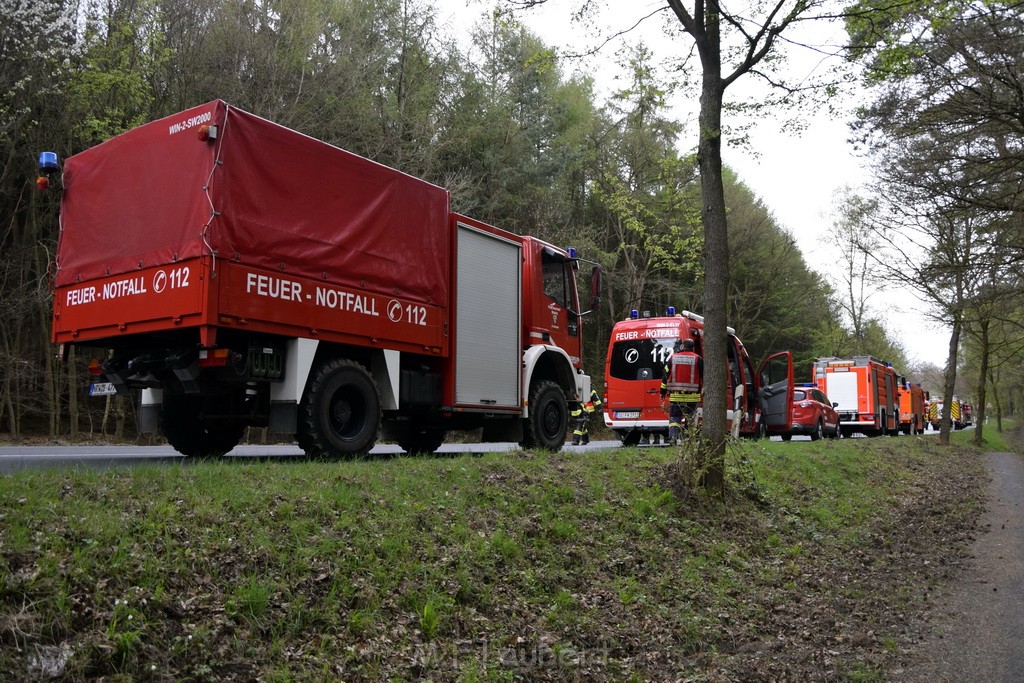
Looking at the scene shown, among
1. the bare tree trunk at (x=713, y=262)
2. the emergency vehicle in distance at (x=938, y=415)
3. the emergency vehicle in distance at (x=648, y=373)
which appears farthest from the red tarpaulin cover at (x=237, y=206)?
the emergency vehicle in distance at (x=938, y=415)

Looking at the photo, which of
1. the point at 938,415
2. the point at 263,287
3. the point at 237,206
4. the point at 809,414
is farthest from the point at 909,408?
the point at 237,206

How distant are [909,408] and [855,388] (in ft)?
35.3

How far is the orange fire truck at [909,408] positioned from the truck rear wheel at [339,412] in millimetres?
34133

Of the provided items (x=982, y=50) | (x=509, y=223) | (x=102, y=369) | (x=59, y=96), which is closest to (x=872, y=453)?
(x=982, y=50)

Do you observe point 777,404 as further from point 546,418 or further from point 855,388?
point 855,388

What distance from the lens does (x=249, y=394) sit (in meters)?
8.74

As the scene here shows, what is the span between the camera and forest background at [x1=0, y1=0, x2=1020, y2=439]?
16.7 metres

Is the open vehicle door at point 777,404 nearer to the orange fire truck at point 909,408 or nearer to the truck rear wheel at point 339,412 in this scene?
the truck rear wheel at point 339,412

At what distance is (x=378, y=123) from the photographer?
2269 centimetres

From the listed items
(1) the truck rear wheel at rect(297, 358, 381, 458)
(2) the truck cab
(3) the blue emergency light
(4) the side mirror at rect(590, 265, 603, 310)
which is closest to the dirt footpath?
(1) the truck rear wheel at rect(297, 358, 381, 458)

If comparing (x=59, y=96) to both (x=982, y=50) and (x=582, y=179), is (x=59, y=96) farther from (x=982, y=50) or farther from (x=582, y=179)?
(x=582, y=179)

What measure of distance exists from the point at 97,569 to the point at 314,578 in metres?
1.27

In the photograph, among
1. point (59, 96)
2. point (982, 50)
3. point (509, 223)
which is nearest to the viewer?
point (982, 50)

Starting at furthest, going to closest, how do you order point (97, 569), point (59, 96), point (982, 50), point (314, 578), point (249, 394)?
point (59, 96), point (982, 50), point (249, 394), point (314, 578), point (97, 569)
